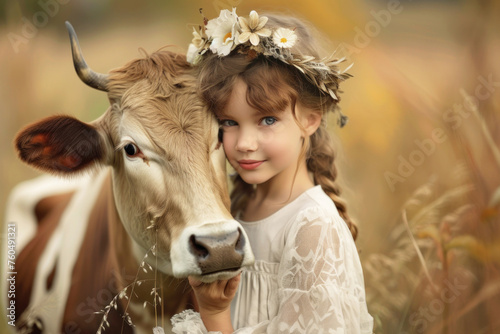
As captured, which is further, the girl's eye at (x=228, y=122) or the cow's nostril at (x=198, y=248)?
the girl's eye at (x=228, y=122)

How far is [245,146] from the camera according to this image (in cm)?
239

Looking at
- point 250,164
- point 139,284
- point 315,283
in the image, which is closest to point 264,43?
point 250,164

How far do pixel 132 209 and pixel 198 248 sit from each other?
0.68 m

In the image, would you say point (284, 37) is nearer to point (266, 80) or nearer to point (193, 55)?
point (266, 80)

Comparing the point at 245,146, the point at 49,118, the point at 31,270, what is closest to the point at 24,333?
the point at 31,270

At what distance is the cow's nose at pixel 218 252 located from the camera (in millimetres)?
2111

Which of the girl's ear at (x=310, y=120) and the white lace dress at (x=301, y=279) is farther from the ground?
the girl's ear at (x=310, y=120)

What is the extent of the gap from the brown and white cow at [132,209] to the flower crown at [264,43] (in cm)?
29

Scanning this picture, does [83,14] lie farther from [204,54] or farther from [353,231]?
[353,231]

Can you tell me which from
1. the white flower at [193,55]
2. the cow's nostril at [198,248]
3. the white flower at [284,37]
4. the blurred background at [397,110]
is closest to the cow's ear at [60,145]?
the white flower at [193,55]

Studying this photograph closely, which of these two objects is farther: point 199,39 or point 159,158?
point 199,39

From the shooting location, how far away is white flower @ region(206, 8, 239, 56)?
8.11ft

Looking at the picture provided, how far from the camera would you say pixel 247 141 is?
2.40m

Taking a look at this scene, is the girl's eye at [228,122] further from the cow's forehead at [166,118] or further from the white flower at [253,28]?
the white flower at [253,28]
